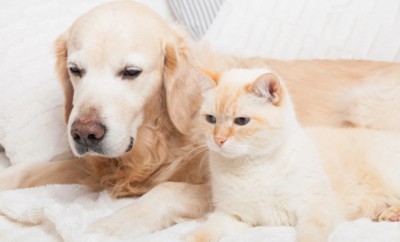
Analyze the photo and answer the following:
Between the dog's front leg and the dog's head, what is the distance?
19 cm

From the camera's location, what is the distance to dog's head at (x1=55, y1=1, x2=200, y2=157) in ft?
5.91

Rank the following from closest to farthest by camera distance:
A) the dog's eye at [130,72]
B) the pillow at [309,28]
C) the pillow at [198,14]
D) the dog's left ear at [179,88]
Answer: the dog's eye at [130,72] → the dog's left ear at [179,88] → the pillow at [309,28] → the pillow at [198,14]

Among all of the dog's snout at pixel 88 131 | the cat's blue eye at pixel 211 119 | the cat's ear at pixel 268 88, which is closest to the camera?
the cat's ear at pixel 268 88

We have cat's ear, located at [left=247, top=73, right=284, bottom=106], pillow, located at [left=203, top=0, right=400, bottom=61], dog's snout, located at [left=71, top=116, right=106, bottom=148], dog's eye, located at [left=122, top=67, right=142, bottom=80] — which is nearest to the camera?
cat's ear, located at [left=247, top=73, right=284, bottom=106]

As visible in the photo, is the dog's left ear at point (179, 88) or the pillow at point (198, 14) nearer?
the dog's left ear at point (179, 88)

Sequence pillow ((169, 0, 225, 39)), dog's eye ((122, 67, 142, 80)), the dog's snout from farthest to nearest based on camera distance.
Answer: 1. pillow ((169, 0, 225, 39))
2. dog's eye ((122, 67, 142, 80))
3. the dog's snout

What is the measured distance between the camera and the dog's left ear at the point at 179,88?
2.05 metres

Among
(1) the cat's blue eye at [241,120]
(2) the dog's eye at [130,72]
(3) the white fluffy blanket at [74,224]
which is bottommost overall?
(3) the white fluffy blanket at [74,224]

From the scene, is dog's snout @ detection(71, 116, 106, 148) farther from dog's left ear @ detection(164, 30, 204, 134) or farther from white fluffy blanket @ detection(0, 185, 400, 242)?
dog's left ear @ detection(164, 30, 204, 134)

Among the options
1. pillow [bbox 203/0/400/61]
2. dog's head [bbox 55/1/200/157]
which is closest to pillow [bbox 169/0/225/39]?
pillow [bbox 203/0/400/61]

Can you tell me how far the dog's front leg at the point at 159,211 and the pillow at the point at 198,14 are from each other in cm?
115

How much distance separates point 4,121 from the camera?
247cm

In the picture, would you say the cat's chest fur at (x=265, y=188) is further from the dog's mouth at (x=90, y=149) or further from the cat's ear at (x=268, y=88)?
the dog's mouth at (x=90, y=149)

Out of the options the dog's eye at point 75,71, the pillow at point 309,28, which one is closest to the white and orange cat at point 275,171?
the dog's eye at point 75,71
